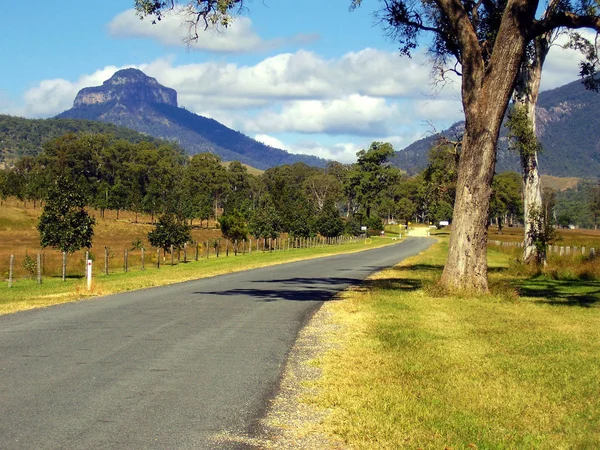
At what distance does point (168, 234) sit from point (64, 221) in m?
12.7

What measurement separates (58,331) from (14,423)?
20.0ft

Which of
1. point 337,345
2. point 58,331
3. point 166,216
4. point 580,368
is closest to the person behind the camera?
point 580,368

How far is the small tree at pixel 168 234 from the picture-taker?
47016mm

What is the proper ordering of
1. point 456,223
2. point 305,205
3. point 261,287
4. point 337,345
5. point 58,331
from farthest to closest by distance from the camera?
point 305,205, point 261,287, point 456,223, point 58,331, point 337,345

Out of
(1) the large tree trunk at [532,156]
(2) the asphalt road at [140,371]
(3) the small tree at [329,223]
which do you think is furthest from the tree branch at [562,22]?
(3) the small tree at [329,223]

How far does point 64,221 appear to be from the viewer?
34.8m

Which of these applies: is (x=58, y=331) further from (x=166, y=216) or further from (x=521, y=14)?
(x=166, y=216)

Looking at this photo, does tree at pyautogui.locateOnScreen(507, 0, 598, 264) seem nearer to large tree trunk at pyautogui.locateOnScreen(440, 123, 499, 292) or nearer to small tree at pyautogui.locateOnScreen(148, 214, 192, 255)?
large tree trunk at pyautogui.locateOnScreen(440, 123, 499, 292)

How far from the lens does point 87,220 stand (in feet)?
116

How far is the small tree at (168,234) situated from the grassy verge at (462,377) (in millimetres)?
31560

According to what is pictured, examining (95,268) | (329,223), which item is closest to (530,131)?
(95,268)

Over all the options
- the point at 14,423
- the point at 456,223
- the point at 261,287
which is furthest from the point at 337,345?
the point at 261,287

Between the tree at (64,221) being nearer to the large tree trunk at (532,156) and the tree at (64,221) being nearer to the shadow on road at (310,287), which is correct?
the shadow on road at (310,287)

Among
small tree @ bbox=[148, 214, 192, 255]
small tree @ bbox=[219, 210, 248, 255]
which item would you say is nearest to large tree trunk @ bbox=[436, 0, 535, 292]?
small tree @ bbox=[148, 214, 192, 255]
